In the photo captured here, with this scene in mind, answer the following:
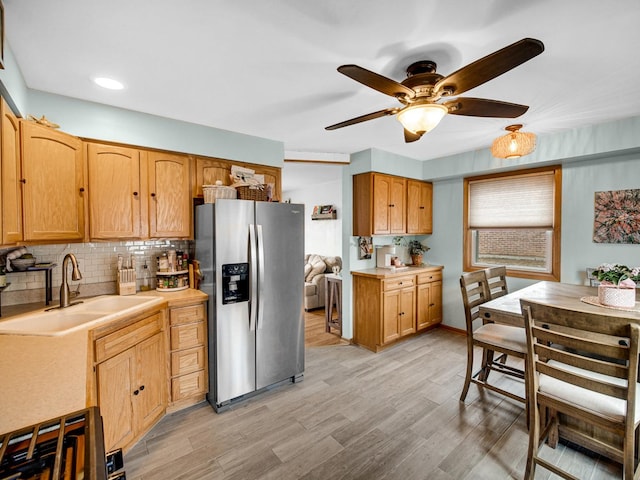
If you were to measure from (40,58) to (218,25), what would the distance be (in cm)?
118

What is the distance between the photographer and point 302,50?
5.49ft

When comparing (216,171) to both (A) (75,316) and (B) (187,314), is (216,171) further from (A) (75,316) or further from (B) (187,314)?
(A) (75,316)

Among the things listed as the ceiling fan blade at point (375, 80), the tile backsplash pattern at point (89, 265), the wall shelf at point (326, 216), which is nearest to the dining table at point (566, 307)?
the ceiling fan blade at point (375, 80)

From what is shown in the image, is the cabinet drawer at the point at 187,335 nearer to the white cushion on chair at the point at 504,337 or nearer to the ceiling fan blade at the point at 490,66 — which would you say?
the white cushion on chair at the point at 504,337

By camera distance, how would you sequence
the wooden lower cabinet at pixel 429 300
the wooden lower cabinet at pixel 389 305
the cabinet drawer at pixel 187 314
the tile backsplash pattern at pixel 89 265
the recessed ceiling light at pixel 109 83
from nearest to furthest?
the recessed ceiling light at pixel 109 83 → the tile backsplash pattern at pixel 89 265 → the cabinet drawer at pixel 187 314 → the wooden lower cabinet at pixel 389 305 → the wooden lower cabinet at pixel 429 300

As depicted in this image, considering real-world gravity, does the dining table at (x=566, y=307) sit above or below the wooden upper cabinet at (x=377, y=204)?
below

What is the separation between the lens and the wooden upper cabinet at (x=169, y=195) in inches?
101

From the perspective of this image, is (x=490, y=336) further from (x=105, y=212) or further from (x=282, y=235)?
(x=105, y=212)

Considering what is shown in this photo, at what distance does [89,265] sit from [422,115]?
2.82m

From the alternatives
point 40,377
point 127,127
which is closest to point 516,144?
point 127,127

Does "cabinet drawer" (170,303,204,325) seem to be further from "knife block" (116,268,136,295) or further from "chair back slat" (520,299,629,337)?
"chair back slat" (520,299,629,337)

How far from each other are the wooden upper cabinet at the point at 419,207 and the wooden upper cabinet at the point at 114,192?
330 centimetres

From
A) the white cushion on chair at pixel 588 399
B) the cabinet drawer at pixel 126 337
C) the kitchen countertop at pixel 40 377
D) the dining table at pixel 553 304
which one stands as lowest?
the white cushion on chair at pixel 588 399

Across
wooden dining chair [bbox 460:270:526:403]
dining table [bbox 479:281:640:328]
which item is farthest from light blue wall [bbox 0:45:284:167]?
dining table [bbox 479:281:640:328]
